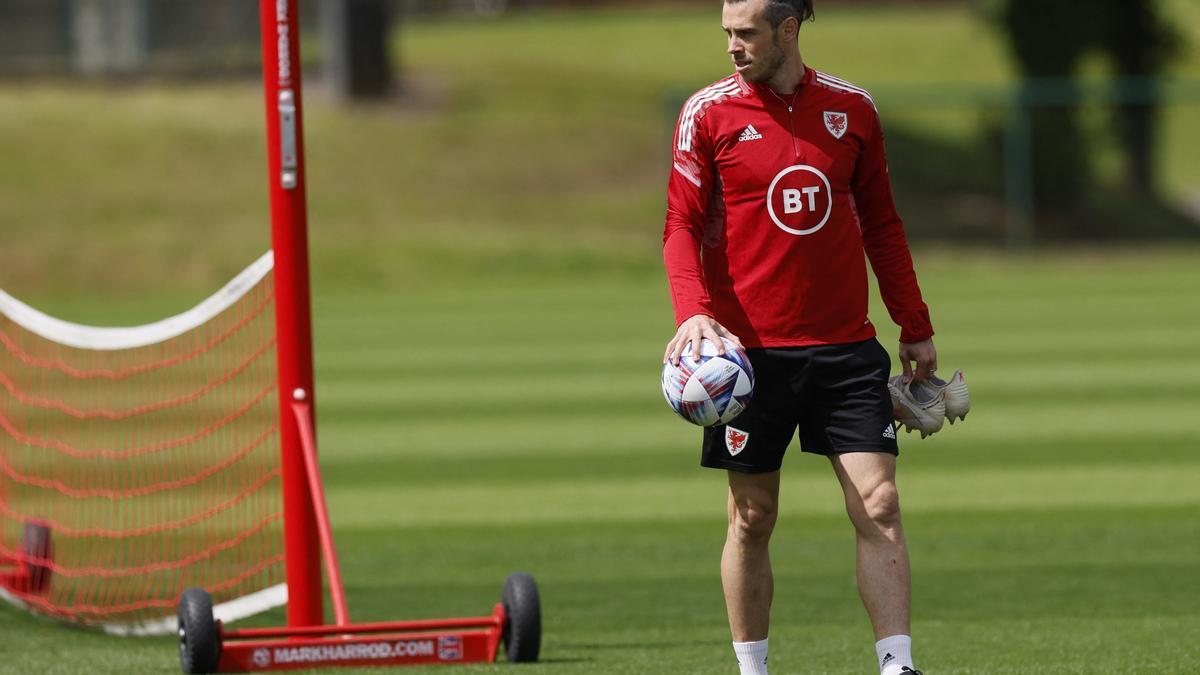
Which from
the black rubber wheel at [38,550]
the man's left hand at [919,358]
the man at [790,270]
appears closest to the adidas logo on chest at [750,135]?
the man at [790,270]

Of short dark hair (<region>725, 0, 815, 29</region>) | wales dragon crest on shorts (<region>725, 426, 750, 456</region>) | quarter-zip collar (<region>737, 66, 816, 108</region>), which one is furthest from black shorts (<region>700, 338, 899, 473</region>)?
short dark hair (<region>725, 0, 815, 29</region>)

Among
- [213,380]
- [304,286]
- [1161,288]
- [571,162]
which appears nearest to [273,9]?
[304,286]

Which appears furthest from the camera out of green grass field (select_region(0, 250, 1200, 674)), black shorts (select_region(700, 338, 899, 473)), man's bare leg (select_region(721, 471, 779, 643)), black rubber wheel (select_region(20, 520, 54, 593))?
black rubber wheel (select_region(20, 520, 54, 593))

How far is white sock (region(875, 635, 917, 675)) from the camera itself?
17.2 feet

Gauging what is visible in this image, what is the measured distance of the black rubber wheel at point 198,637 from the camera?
6.19m

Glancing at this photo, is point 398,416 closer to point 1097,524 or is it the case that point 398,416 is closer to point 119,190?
point 1097,524

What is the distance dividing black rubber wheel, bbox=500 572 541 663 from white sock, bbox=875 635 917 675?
5.08 feet

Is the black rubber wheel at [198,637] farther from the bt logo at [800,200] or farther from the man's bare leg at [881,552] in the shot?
the bt logo at [800,200]

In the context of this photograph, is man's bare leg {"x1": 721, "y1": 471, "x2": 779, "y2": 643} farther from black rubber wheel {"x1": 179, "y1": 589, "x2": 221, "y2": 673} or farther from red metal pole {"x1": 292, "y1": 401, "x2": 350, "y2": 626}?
black rubber wheel {"x1": 179, "y1": 589, "x2": 221, "y2": 673}

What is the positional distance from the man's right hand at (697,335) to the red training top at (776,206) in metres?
0.04

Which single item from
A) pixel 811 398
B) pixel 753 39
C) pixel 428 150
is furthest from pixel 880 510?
pixel 428 150

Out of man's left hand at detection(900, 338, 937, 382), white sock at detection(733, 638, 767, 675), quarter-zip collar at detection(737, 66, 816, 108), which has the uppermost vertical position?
quarter-zip collar at detection(737, 66, 816, 108)

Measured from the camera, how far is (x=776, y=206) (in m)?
5.30

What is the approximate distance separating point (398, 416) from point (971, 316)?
8746 millimetres
